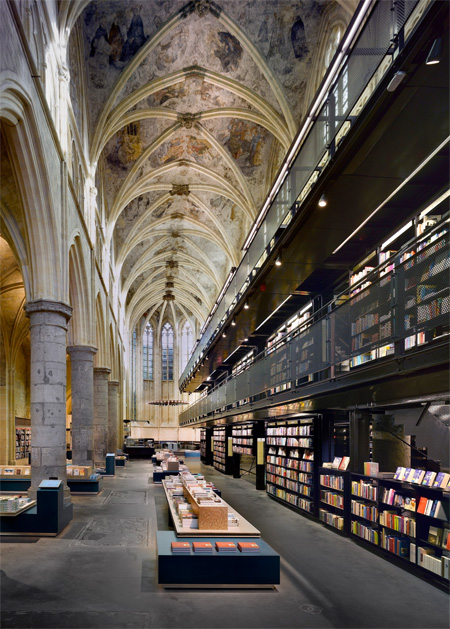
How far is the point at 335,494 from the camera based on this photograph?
38.4ft

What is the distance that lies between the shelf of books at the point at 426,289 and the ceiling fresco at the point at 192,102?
50.5 ft

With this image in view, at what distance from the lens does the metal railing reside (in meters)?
6.16

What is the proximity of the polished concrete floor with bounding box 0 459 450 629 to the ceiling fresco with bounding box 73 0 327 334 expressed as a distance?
14.5 metres

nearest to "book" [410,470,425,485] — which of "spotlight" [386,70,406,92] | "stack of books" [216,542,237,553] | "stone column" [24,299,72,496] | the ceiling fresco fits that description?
"stack of books" [216,542,237,553]

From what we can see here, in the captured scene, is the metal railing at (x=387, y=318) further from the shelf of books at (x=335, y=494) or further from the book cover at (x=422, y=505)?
the book cover at (x=422, y=505)

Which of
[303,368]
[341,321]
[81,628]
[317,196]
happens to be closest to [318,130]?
[317,196]

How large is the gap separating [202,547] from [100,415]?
1874 cm

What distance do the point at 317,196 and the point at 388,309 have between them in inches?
93.8

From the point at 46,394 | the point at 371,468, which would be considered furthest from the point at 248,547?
the point at 46,394

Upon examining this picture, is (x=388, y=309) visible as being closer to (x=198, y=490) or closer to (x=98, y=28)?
(x=198, y=490)

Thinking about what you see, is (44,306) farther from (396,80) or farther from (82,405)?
(396,80)

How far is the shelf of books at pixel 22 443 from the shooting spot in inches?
1220

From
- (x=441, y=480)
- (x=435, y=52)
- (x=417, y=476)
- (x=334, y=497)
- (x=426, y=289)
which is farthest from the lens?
(x=334, y=497)

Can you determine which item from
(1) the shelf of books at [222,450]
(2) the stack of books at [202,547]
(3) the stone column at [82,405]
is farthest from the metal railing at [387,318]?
(1) the shelf of books at [222,450]
